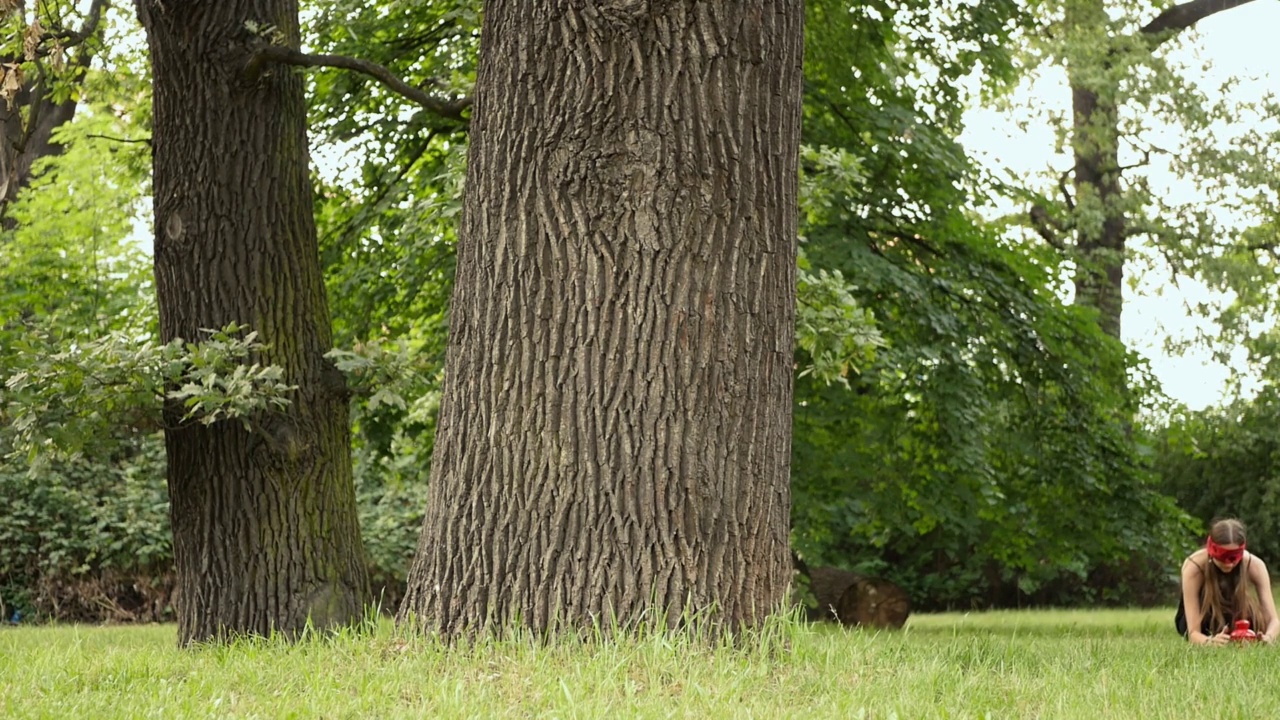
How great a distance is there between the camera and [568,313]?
15.8ft

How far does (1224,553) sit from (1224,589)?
0.51m

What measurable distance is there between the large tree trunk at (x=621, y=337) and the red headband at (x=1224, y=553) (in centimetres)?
478

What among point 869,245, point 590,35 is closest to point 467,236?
point 590,35

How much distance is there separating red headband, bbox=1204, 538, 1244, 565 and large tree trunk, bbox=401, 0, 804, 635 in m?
4.78

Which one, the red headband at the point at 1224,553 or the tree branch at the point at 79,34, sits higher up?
the tree branch at the point at 79,34

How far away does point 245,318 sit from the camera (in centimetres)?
768

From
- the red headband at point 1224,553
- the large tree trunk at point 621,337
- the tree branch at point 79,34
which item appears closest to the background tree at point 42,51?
the tree branch at point 79,34

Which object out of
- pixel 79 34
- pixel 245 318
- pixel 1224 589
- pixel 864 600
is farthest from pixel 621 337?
pixel 864 600

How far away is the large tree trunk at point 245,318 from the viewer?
753 cm

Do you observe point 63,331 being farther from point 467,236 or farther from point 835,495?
point 835,495

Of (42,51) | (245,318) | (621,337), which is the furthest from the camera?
(42,51)

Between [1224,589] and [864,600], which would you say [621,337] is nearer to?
[1224,589]

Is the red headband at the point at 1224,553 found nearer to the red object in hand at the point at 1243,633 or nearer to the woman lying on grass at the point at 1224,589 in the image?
the woman lying on grass at the point at 1224,589

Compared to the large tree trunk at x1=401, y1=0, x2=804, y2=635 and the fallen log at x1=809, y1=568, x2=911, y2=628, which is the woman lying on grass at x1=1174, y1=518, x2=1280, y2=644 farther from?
the fallen log at x1=809, y1=568, x2=911, y2=628
